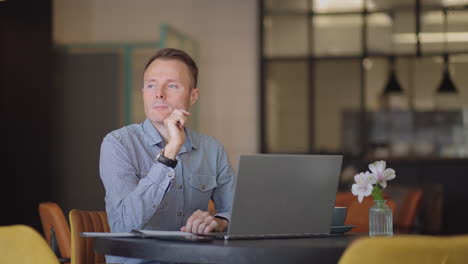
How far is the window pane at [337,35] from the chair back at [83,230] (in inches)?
304

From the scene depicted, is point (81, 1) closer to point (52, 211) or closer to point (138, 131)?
point (52, 211)

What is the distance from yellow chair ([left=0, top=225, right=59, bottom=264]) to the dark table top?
0.99 ft

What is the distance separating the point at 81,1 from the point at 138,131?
838cm

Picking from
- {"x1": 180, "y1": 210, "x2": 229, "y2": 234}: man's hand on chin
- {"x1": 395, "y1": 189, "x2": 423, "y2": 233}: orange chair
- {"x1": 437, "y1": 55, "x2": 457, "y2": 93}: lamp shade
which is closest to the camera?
{"x1": 180, "y1": 210, "x2": 229, "y2": 234}: man's hand on chin

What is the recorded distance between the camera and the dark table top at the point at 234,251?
7.74ft

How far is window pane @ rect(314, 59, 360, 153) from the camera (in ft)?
36.1

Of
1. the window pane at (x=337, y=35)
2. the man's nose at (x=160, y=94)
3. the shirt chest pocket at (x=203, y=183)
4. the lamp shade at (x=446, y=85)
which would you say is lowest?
the shirt chest pocket at (x=203, y=183)

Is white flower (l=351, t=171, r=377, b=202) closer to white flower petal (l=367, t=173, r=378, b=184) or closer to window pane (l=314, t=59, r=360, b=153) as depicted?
white flower petal (l=367, t=173, r=378, b=184)

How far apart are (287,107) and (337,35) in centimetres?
114

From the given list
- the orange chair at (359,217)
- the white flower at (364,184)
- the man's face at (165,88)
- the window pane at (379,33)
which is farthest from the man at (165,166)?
the window pane at (379,33)

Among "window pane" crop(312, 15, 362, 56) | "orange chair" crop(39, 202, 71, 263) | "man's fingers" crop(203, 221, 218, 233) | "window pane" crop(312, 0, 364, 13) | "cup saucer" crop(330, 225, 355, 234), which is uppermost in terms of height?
"window pane" crop(312, 0, 364, 13)

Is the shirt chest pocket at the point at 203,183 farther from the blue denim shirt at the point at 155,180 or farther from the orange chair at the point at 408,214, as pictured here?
the orange chair at the point at 408,214

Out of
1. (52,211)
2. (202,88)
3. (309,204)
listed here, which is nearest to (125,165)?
(309,204)

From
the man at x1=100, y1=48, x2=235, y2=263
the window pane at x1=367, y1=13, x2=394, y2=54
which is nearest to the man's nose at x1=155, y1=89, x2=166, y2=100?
the man at x1=100, y1=48, x2=235, y2=263
